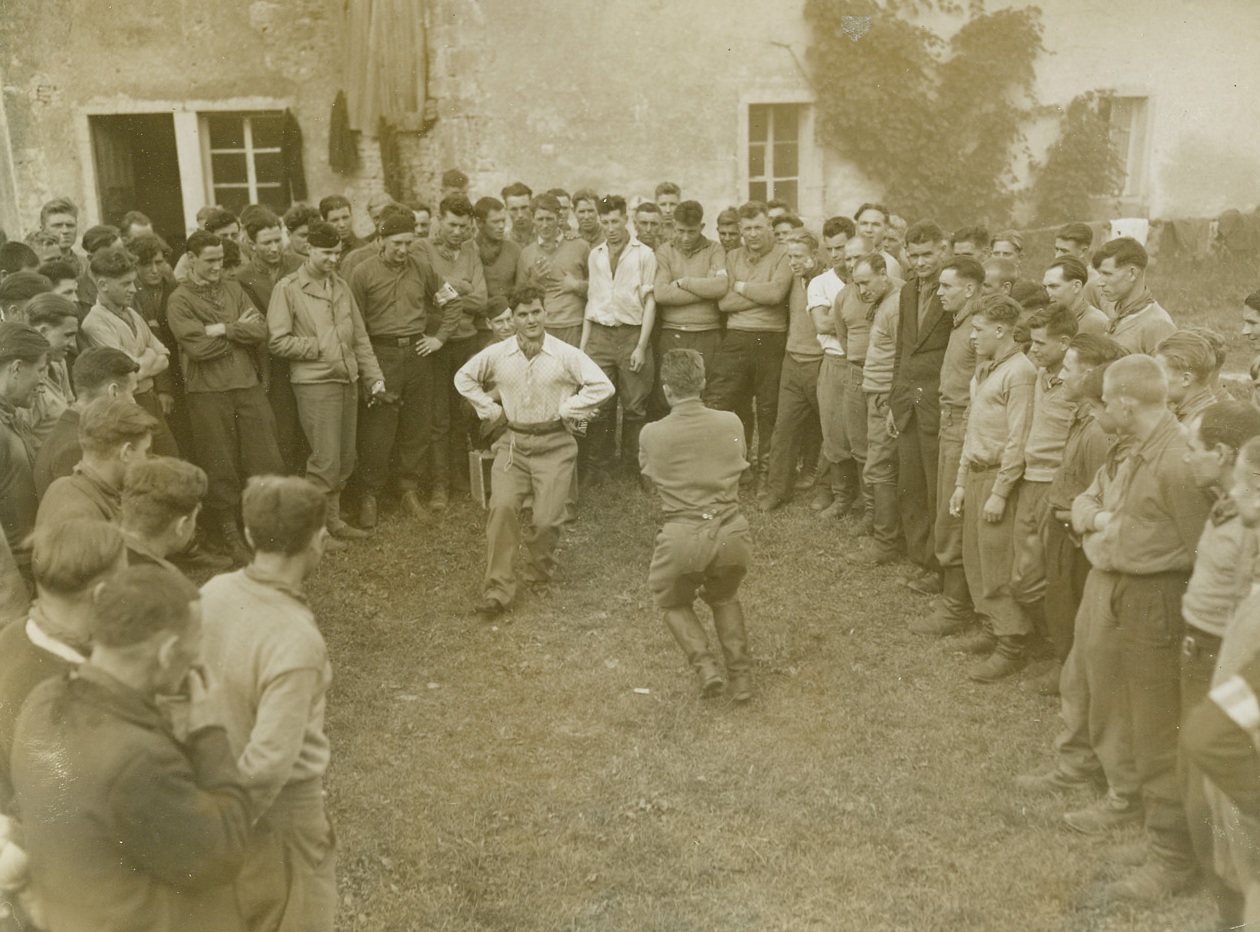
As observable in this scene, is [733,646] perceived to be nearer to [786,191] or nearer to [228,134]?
[786,191]

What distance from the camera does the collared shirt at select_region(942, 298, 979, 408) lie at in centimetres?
667

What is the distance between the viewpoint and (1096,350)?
5270 mm

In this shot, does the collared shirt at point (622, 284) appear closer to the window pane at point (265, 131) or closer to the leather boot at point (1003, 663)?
the leather boot at point (1003, 663)

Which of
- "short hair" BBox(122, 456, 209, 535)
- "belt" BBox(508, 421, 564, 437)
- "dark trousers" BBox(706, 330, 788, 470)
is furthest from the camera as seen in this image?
"dark trousers" BBox(706, 330, 788, 470)

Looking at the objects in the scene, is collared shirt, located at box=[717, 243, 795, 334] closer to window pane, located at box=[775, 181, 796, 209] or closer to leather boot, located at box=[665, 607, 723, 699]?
leather boot, located at box=[665, 607, 723, 699]

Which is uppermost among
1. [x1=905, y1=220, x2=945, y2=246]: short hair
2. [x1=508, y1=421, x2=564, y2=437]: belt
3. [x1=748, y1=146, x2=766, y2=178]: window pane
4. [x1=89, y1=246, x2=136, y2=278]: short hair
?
[x1=748, y1=146, x2=766, y2=178]: window pane

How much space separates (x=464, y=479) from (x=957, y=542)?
4.27 metres

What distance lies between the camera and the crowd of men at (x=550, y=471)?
2855 mm

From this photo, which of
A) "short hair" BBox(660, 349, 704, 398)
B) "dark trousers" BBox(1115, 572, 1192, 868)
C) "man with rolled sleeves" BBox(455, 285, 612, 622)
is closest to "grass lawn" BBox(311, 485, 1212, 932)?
"dark trousers" BBox(1115, 572, 1192, 868)

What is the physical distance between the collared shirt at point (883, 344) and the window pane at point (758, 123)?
6941mm

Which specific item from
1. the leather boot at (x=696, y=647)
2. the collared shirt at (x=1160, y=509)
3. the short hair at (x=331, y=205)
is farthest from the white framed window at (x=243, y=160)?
the collared shirt at (x=1160, y=509)

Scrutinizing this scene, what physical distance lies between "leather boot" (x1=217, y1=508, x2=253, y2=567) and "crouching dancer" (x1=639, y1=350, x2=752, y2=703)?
10.7 feet

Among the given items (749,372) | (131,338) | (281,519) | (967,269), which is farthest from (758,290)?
(281,519)

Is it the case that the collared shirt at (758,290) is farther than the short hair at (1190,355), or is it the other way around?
the collared shirt at (758,290)
